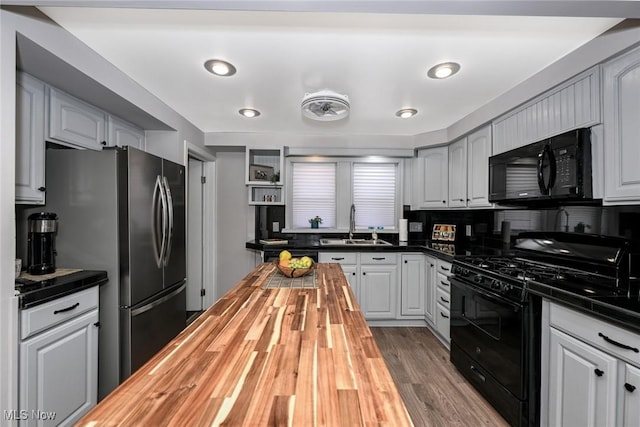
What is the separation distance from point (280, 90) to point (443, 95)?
55.8 inches

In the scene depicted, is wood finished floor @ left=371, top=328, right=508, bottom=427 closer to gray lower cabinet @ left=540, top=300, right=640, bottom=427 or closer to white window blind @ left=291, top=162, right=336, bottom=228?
gray lower cabinet @ left=540, top=300, right=640, bottom=427

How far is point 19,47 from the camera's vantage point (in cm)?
142

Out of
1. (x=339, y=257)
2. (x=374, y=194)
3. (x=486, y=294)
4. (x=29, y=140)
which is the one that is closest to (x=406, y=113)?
(x=374, y=194)

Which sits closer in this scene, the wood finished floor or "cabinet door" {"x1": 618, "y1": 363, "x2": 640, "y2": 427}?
"cabinet door" {"x1": 618, "y1": 363, "x2": 640, "y2": 427}

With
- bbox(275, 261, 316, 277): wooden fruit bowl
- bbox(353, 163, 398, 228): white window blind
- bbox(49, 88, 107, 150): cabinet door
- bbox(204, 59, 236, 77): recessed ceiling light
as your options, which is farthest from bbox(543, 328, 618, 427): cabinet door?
bbox(49, 88, 107, 150): cabinet door

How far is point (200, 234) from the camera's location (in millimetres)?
3771

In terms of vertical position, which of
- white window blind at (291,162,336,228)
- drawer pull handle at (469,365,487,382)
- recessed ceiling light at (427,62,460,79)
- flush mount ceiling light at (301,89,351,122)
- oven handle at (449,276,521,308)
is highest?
recessed ceiling light at (427,62,460,79)

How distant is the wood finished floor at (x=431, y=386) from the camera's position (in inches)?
73.5

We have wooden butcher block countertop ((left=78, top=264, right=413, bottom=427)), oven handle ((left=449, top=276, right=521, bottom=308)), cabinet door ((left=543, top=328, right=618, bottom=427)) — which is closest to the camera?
wooden butcher block countertop ((left=78, top=264, right=413, bottom=427))

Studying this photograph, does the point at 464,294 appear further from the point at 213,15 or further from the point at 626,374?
the point at 213,15

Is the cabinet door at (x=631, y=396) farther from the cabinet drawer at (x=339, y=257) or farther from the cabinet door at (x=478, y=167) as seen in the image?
the cabinet drawer at (x=339, y=257)

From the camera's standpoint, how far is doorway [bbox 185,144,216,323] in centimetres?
375

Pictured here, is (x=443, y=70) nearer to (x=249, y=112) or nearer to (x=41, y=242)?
(x=249, y=112)

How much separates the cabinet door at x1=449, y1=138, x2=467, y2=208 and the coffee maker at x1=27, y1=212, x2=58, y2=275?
3522mm
